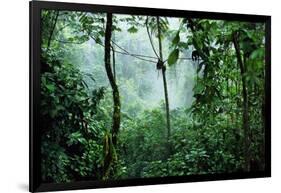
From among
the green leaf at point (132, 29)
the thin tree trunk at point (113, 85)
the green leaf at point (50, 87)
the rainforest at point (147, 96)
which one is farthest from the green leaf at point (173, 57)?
the green leaf at point (50, 87)

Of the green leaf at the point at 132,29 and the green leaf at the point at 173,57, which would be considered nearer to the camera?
the green leaf at the point at 132,29

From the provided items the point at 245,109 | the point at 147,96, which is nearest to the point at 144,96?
the point at 147,96

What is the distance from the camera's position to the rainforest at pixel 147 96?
4684mm

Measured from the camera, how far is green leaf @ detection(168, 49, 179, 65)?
5.07 meters

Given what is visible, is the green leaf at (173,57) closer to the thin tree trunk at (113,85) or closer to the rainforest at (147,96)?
the rainforest at (147,96)

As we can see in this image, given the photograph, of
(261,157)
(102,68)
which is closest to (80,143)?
(102,68)

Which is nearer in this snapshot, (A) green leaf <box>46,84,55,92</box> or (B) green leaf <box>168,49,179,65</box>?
(A) green leaf <box>46,84,55,92</box>

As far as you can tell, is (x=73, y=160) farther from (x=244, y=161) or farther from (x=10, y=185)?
(x=244, y=161)

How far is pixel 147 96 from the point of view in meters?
5.00

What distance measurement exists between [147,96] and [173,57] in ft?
1.33

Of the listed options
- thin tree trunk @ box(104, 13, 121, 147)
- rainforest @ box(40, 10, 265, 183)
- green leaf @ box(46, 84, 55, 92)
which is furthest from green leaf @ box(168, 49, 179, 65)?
green leaf @ box(46, 84, 55, 92)

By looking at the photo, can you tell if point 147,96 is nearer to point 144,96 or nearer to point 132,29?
point 144,96

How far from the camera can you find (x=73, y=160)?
4.72 m

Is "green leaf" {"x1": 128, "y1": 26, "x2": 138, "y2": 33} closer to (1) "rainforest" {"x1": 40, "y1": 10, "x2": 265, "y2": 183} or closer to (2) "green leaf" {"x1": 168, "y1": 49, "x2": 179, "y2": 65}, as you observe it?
(1) "rainforest" {"x1": 40, "y1": 10, "x2": 265, "y2": 183}
